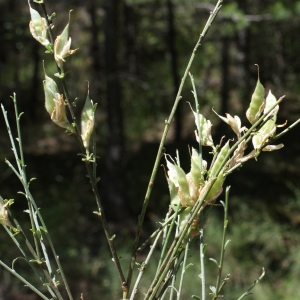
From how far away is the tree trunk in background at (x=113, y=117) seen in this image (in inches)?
187

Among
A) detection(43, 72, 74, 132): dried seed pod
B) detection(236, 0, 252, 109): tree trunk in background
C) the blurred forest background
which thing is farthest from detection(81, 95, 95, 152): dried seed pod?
detection(236, 0, 252, 109): tree trunk in background

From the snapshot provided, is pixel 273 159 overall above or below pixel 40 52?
below

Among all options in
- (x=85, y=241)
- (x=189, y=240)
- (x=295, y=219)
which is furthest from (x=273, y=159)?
(x=189, y=240)

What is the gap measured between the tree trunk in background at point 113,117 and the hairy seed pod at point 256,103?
14.0ft

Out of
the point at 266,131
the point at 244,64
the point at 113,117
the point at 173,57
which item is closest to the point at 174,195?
the point at 266,131

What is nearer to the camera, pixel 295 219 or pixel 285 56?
pixel 295 219

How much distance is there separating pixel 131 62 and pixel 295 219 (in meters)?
3.91

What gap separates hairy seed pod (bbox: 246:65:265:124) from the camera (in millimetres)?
588

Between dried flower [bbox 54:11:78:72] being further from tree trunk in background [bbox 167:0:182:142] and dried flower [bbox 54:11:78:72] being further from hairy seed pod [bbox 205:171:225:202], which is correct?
tree trunk in background [bbox 167:0:182:142]

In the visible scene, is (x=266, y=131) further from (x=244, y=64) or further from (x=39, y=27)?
(x=244, y=64)

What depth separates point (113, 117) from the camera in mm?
5141

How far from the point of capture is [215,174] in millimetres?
578

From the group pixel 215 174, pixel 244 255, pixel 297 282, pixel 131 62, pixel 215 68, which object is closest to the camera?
pixel 215 174

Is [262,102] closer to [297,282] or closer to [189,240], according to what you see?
[189,240]
